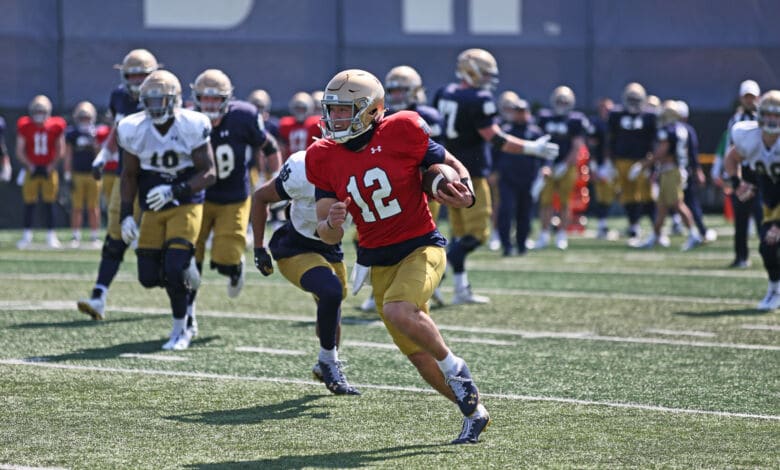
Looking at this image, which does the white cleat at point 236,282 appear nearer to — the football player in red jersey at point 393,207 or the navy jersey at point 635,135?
the football player in red jersey at point 393,207

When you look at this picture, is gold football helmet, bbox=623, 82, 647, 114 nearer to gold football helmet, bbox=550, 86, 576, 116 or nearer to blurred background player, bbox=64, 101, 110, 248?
gold football helmet, bbox=550, 86, 576, 116

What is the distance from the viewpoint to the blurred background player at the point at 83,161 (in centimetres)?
1571

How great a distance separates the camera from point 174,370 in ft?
23.0

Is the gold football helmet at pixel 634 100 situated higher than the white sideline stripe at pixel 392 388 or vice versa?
the gold football helmet at pixel 634 100

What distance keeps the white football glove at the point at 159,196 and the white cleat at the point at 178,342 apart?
77cm

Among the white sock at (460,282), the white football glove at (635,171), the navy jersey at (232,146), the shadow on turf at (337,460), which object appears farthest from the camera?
the white football glove at (635,171)

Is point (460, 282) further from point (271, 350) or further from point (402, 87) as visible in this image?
point (271, 350)

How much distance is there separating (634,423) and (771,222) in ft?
12.9

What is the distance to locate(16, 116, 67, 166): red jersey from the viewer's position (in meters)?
15.8

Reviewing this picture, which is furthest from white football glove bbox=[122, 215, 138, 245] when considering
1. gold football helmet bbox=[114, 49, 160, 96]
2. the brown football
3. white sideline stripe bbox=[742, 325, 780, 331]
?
white sideline stripe bbox=[742, 325, 780, 331]

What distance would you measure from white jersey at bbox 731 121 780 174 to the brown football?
4.27m

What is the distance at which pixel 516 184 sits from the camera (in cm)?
1464

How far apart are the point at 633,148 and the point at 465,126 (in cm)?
627

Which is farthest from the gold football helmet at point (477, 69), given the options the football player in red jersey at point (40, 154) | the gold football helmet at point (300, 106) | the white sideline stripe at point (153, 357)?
the football player in red jersey at point (40, 154)
